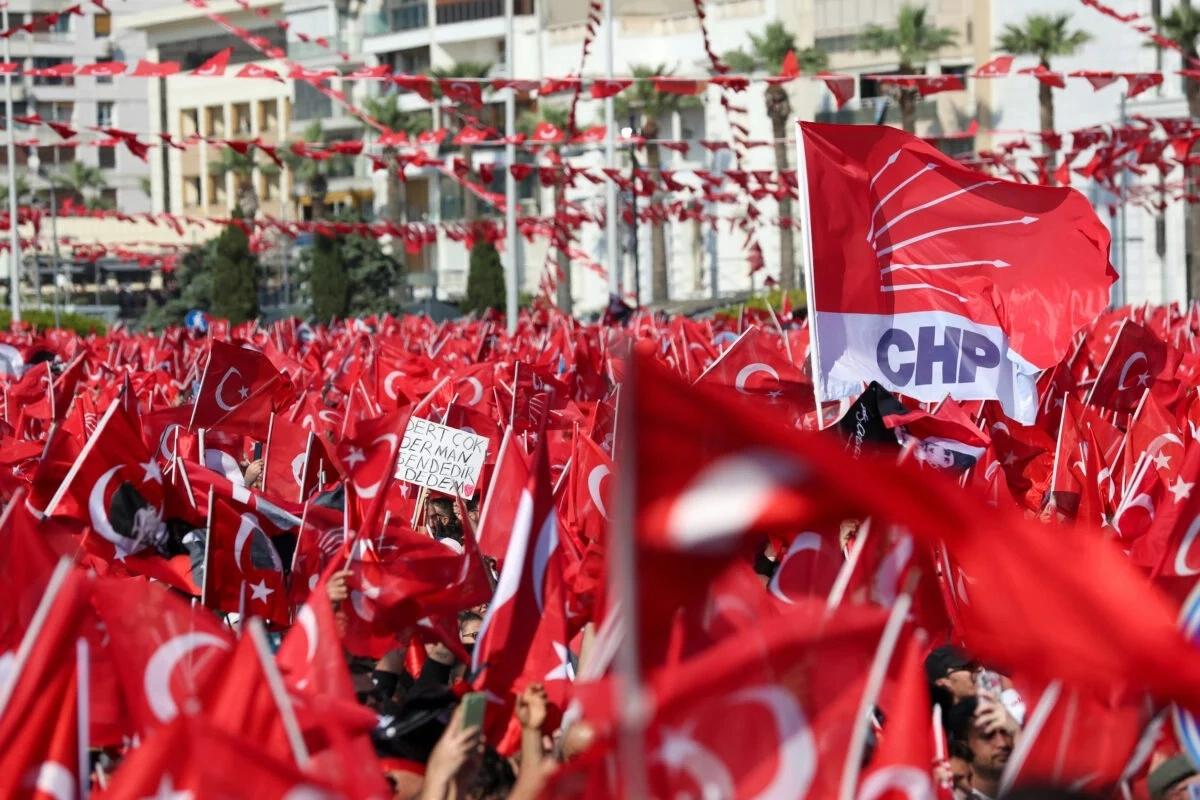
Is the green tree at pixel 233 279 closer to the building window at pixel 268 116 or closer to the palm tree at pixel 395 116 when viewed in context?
the palm tree at pixel 395 116

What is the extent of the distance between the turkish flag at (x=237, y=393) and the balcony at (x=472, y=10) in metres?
55.0

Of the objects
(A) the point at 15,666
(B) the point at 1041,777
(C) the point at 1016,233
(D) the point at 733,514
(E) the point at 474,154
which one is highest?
(E) the point at 474,154

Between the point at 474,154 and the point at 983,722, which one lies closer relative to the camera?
the point at 983,722

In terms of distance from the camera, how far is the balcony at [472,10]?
66.1 meters

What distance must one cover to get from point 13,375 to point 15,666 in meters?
11.7

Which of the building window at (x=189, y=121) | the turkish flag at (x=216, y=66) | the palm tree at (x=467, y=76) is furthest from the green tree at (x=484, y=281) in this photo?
the building window at (x=189, y=121)

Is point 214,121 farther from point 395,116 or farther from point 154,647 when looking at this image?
point 154,647

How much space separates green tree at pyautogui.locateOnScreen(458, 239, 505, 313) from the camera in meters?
49.5

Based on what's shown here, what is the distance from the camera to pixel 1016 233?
9.73 m

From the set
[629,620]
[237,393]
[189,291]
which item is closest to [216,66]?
[237,393]

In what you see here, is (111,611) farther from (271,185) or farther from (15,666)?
(271,185)

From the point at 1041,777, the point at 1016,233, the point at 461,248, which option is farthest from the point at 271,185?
the point at 1041,777

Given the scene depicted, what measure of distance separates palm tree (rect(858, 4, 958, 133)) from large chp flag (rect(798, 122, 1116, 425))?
155 ft

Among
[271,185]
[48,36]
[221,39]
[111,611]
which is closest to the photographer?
[111,611]
